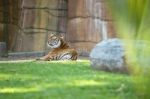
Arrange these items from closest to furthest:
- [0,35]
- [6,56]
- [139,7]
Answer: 1. [139,7]
2. [6,56]
3. [0,35]

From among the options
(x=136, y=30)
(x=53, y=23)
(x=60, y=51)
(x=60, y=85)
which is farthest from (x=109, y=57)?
(x=53, y=23)

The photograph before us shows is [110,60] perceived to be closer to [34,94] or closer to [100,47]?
[100,47]

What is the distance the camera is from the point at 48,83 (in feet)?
20.6

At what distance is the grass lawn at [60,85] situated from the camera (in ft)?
16.9

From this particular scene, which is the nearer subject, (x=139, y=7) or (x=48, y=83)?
(x=139, y=7)

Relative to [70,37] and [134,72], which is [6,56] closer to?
[70,37]

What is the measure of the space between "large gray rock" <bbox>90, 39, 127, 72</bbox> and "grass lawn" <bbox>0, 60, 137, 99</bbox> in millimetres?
507

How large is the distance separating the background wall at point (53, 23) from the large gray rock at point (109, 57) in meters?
5.11

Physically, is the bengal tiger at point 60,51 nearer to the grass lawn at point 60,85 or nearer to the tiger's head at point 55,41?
the tiger's head at point 55,41

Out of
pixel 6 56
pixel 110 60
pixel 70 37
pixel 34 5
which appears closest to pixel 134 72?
pixel 110 60

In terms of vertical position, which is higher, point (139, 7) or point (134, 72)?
point (139, 7)

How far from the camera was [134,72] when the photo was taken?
4.78 feet

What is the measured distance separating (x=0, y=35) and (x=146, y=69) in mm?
16451

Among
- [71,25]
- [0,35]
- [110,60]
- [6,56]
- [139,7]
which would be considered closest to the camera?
[139,7]
